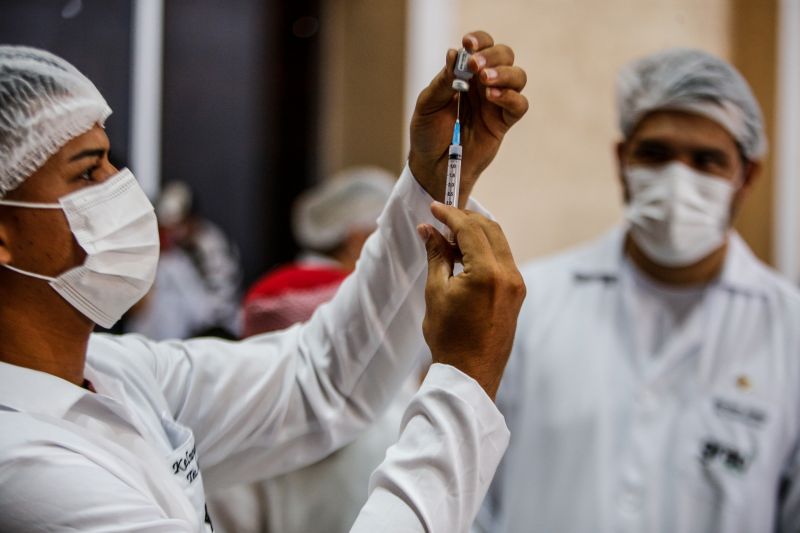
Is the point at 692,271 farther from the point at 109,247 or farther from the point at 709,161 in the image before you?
the point at 109,247

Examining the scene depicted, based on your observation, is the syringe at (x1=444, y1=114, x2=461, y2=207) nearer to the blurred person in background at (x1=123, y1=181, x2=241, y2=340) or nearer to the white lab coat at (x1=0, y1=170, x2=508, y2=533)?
the white lab coat at (x1=0, y1=170, x2=508, y2=533)

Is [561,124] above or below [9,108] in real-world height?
below

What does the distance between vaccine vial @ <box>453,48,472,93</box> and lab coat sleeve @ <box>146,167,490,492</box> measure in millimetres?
196

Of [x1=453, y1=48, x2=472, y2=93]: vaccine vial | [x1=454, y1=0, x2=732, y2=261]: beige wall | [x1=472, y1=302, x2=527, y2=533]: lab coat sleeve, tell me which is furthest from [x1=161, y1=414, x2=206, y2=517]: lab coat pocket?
[x1=454, y1=0, x2=732, y2=261]: beige wall

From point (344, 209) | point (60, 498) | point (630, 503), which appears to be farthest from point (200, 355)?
point (344, 209)

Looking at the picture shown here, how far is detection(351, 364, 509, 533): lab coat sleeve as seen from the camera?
91 centimetres

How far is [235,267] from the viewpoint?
4.91 meters

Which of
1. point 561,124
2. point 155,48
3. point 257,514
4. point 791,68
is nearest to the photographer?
point 257,514

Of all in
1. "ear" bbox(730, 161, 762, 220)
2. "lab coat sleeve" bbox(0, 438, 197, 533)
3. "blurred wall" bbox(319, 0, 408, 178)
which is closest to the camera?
"lab coat sleeve" bbox(0, 438, 197, 533)

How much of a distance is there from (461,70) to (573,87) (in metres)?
1.62

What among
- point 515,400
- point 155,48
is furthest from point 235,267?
point 515,400

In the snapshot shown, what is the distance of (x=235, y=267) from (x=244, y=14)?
149 centimetres

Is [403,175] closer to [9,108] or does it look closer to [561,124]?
[9,108]

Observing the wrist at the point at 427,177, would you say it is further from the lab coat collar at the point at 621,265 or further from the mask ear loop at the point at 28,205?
the lab coat collar at the point at 621,265
